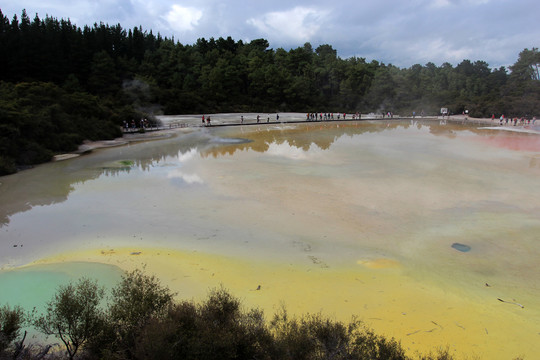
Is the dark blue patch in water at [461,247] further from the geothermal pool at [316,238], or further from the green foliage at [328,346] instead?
the green foliage at [328,346]

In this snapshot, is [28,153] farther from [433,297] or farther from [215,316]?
[433,297]

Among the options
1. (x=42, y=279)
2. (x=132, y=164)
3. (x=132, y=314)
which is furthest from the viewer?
(x=132, y=164)

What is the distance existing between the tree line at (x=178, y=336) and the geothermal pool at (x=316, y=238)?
136 centimetres

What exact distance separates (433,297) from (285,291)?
2.94 metres

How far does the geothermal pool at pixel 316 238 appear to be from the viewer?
258 inches

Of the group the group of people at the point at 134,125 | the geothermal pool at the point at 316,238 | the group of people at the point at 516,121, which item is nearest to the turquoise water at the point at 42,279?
the geothermal pool at the point at 316,238

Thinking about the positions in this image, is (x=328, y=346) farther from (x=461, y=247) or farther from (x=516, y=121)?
(x=516, y=121)

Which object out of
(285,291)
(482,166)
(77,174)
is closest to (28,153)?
(77,174)

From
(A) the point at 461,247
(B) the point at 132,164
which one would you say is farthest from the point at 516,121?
(B) the point at 132,164

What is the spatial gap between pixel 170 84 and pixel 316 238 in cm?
4683

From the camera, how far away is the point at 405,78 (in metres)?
60.1

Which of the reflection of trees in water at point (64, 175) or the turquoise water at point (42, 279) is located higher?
the reflection of trees in water at point (64, 175)

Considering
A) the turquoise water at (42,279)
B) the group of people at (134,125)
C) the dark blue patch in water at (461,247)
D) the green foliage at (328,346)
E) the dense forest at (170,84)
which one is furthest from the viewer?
the group of people at (134,125)

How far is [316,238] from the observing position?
373 inches
